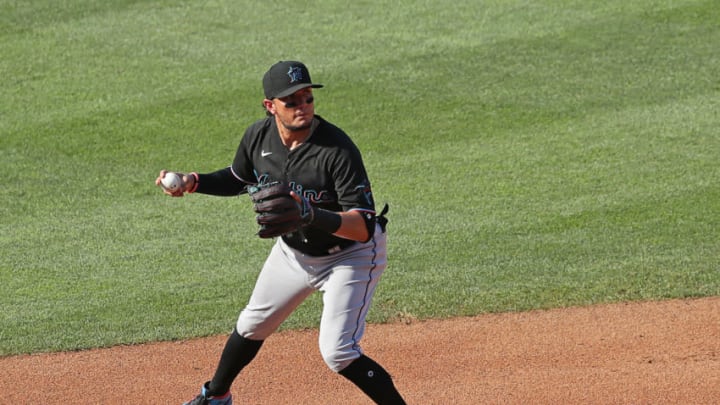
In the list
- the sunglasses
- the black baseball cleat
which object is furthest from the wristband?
the black baseball cleat

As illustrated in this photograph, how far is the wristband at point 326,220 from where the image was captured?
15.9ft

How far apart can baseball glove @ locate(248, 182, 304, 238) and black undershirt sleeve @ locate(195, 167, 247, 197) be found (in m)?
0.87

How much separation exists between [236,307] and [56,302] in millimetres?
1388

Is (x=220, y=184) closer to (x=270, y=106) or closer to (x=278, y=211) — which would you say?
(x=270, y=106)

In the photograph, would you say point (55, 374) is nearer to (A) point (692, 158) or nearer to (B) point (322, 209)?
(B) point (322, 209)

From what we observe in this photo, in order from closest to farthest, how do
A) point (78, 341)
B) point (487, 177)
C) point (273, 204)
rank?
point (273, 204) → point (78, 341) → point (487, 177)

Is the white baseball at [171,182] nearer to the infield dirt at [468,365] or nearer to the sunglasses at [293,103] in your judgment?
the sunglasses at [293,103]

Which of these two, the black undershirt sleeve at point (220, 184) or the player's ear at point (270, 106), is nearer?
the player's ear at point (270, 106)

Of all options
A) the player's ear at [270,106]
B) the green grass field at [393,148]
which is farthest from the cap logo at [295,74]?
the green grass field at [393,148]

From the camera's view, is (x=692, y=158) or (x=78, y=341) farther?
(x=692, y=158)

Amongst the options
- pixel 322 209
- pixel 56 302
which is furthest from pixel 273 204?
pixel 56 302

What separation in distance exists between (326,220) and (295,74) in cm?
76

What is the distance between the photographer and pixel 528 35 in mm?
13773

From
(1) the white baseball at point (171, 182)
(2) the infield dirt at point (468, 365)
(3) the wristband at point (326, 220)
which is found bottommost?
(2) the infield dirt at point (468, 365)
